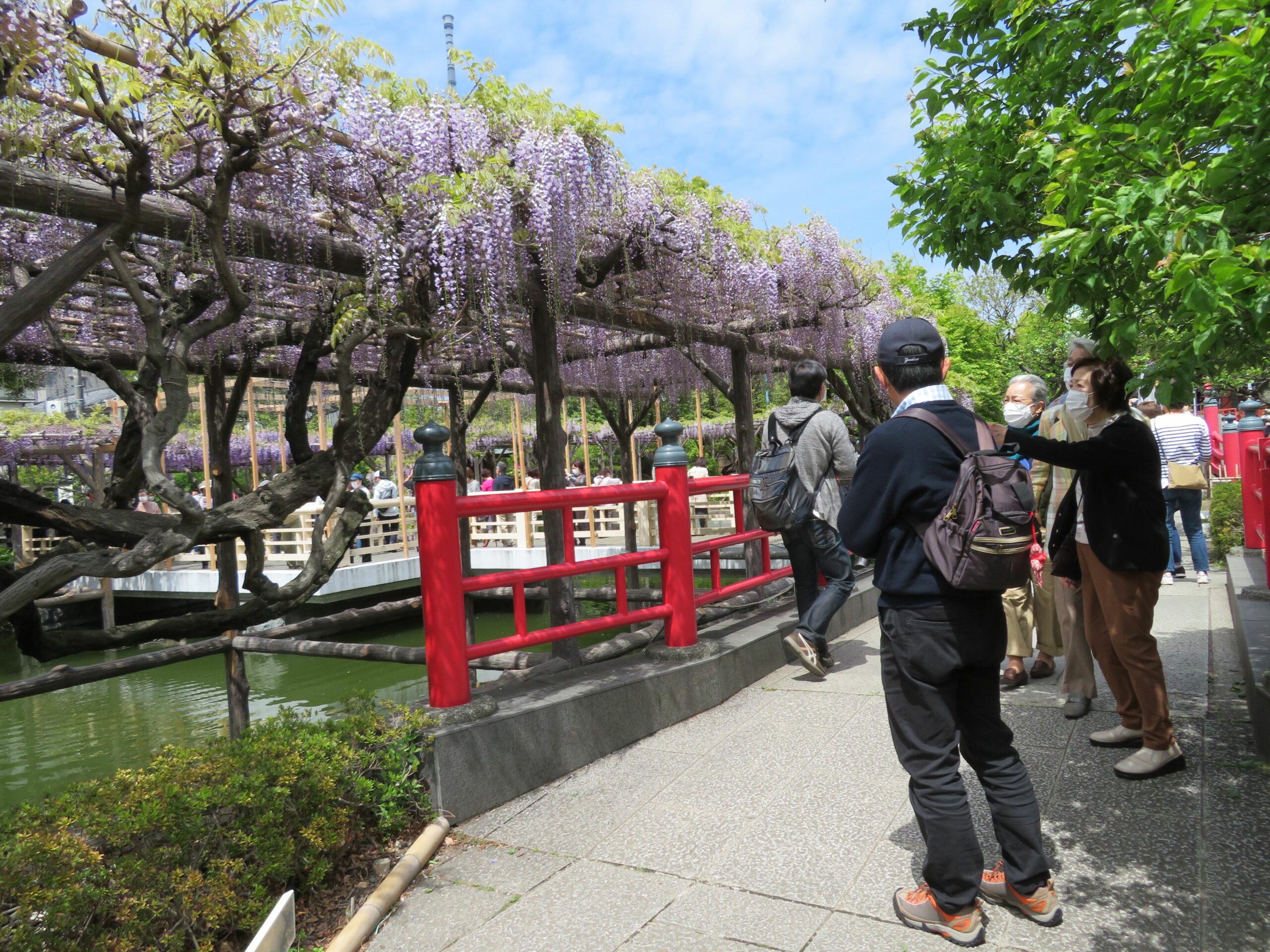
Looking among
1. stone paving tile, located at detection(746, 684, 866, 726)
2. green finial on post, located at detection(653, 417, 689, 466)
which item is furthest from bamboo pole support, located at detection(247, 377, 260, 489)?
stone paving tile, located at detection(746, 684, 866, 726)

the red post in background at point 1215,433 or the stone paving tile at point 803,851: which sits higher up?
the red post in background at point 1215,433

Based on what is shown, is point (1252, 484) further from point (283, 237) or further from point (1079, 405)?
point (283, 237)

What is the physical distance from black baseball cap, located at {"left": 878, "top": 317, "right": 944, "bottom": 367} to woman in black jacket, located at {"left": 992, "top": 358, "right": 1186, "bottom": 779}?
70 centimetres

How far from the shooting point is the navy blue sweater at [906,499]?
2082mm

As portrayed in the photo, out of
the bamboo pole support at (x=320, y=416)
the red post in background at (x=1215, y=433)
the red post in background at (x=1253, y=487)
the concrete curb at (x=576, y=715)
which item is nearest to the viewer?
the concrete curb at (x=576, y=715)

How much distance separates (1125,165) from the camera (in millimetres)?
1978

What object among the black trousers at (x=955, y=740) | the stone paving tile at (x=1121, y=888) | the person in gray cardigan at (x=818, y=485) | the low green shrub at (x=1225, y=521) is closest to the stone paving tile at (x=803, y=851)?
the black trousers at (x=955, y=740)

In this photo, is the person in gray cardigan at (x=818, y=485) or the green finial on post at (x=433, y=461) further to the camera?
the person in gray cardigan at (x=818, y=485)

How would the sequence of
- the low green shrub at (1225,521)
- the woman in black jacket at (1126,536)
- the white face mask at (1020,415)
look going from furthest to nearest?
1. the low green shrub at (1225,521)
2. the white face mask at (1020,415)
3. the woman in black jacket at (1126,536)

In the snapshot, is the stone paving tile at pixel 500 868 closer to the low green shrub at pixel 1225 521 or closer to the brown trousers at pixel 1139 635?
the brown trousers at pixel 1139 635

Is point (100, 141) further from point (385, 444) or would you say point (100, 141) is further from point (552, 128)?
point (385, 444)

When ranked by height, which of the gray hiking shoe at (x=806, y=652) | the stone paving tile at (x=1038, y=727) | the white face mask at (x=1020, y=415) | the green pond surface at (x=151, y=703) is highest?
the white face mask at (x=1020, y=415)

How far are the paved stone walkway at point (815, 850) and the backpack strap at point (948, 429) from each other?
1.21 metres

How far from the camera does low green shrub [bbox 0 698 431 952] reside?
1.88 metres
